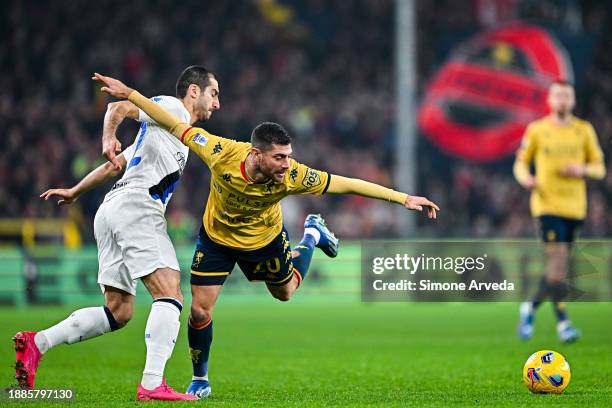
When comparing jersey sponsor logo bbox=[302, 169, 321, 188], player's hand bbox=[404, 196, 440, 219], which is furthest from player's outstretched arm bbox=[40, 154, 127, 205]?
player's hand bbox=[404, 196, 440, 219]

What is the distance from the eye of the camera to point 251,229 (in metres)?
7.66

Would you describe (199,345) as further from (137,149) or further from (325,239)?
(325,239)

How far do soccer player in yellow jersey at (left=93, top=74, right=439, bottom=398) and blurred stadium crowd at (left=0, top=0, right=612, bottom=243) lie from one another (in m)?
12.4

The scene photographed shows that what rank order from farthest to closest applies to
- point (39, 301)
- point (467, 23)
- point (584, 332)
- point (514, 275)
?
1. point (467, 23)
2. point (39, 301)
3. point (514, 275)
4. point (584, 332)

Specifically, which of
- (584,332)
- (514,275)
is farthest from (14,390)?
(514,275)

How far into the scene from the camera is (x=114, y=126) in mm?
7262

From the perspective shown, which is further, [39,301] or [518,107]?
[518,107]

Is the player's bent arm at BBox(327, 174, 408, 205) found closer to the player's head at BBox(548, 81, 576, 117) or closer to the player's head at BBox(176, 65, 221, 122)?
the player's head at BBox(176, 65, 221, 122)

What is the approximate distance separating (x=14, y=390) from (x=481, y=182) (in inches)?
689

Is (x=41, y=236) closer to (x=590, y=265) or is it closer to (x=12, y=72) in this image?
(x=12, y=72)

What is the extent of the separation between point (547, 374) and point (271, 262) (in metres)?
2.03

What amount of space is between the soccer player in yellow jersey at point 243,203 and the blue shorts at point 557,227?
4544 millimetres

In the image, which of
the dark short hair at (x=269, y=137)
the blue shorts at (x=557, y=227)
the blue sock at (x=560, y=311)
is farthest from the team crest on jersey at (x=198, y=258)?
the blue shorts at (x=557, y=227)

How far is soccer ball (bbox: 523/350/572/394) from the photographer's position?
738 centimetres
